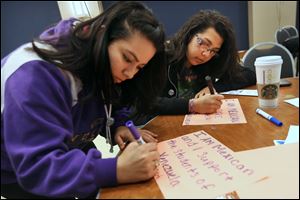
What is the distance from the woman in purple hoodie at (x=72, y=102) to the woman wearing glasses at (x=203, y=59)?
0.48 meters

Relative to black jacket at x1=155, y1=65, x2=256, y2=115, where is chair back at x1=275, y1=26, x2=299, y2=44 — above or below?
above

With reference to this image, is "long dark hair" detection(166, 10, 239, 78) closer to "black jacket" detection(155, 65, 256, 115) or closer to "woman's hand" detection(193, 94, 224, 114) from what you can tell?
"black jacket" detection(155, 65, 256, 115)

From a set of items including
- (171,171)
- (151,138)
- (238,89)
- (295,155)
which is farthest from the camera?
(238,89)

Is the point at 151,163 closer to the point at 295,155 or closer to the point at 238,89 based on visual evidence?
the point at 295,155

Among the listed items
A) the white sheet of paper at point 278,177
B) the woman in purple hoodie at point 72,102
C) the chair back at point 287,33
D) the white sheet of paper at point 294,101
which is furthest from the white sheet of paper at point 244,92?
the white sheet of paper at point 278,177

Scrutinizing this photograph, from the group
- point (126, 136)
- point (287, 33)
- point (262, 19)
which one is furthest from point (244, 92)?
point (262, 19)

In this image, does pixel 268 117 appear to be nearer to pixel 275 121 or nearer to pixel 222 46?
pixel 275 121

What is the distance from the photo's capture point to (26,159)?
0.49 meters

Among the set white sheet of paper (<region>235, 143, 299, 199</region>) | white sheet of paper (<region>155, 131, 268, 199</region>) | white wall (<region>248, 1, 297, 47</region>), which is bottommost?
white wall (<region>248, 1, 297, 47</region>)

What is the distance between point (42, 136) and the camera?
0.52m

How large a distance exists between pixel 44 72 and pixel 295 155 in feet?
1.59

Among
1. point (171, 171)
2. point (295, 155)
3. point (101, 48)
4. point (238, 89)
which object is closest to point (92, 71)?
point (101, 48)

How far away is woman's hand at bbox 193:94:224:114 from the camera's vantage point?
1.00 meters

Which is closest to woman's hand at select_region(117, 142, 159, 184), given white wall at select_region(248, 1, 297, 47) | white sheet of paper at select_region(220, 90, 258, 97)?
white sheet of paper at select_region(220, 90, 258, 97)
